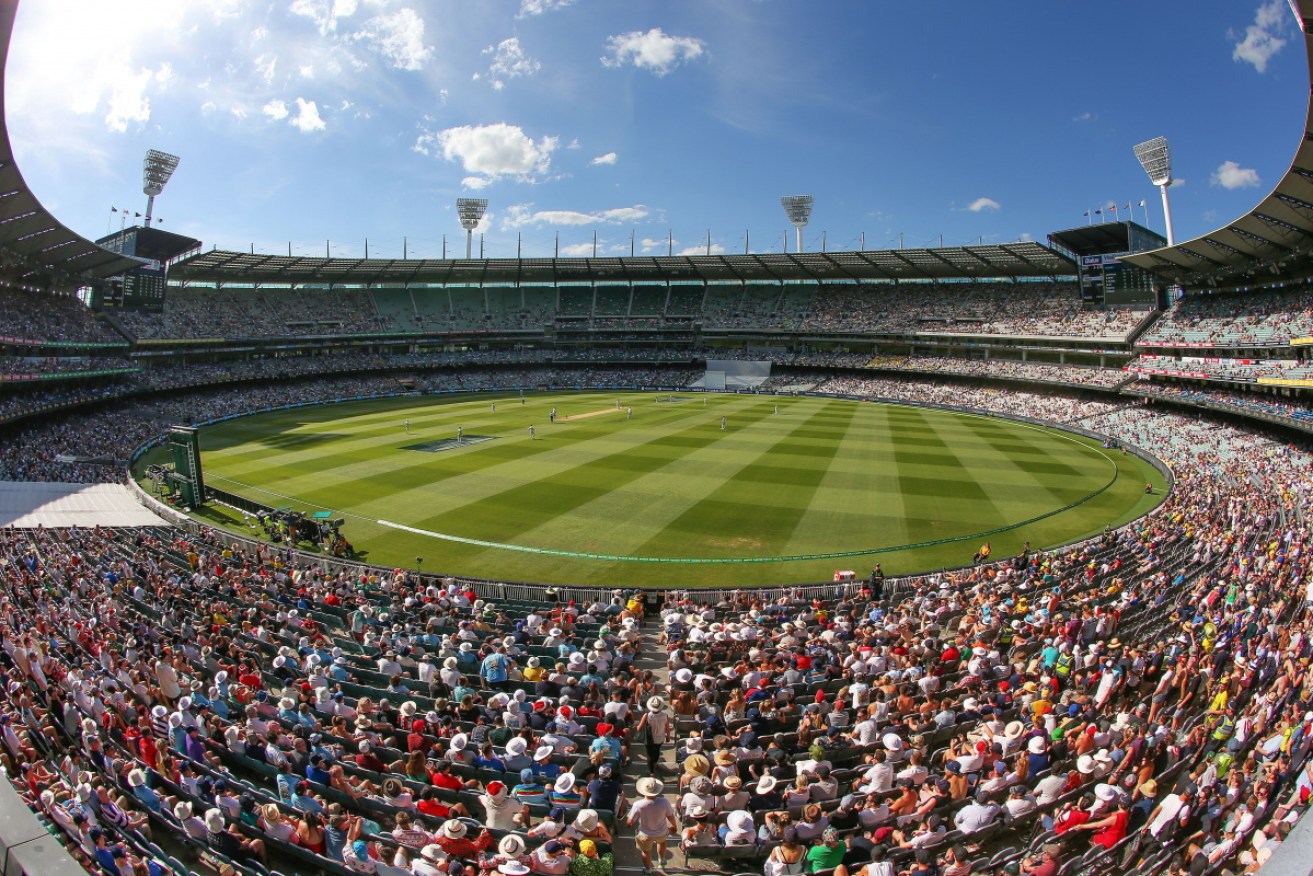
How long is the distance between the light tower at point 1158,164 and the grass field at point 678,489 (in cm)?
4097

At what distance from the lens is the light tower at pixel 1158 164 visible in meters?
77.5

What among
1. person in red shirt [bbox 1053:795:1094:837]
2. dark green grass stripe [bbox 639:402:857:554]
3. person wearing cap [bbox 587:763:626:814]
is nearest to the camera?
person in red shirt [bbox 1053:795:1094:837]

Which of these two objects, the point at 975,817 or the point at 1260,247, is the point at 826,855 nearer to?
the point at 975,817

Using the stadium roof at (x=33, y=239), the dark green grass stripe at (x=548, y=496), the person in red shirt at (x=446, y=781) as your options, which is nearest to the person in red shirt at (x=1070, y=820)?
the person in red shirt at (x=446, y=781)

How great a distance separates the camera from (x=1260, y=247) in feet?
170

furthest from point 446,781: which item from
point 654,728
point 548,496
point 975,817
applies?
point 548,496

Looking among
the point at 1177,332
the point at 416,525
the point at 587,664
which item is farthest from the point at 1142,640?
the point at 1177,332

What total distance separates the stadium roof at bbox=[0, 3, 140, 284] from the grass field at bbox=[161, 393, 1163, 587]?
1763 centimetres

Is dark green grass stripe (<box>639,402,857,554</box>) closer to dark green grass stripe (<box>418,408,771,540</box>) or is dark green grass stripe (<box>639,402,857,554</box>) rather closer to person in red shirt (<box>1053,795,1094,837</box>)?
dark green grass stripe (<box>418,408,771,540</box>)

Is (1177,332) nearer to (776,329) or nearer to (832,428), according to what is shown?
(832,428)

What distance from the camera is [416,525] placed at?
29109mm

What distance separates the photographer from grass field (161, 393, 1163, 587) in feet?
84.0

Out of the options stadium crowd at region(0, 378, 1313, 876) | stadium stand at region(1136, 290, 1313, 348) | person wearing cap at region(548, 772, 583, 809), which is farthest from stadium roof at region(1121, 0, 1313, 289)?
person wearing cap at region(548, 772, 583, 809)

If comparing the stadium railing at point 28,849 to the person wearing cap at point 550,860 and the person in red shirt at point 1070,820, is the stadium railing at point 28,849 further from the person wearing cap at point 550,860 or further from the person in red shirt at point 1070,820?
the person in red shirt at point 1070,820
